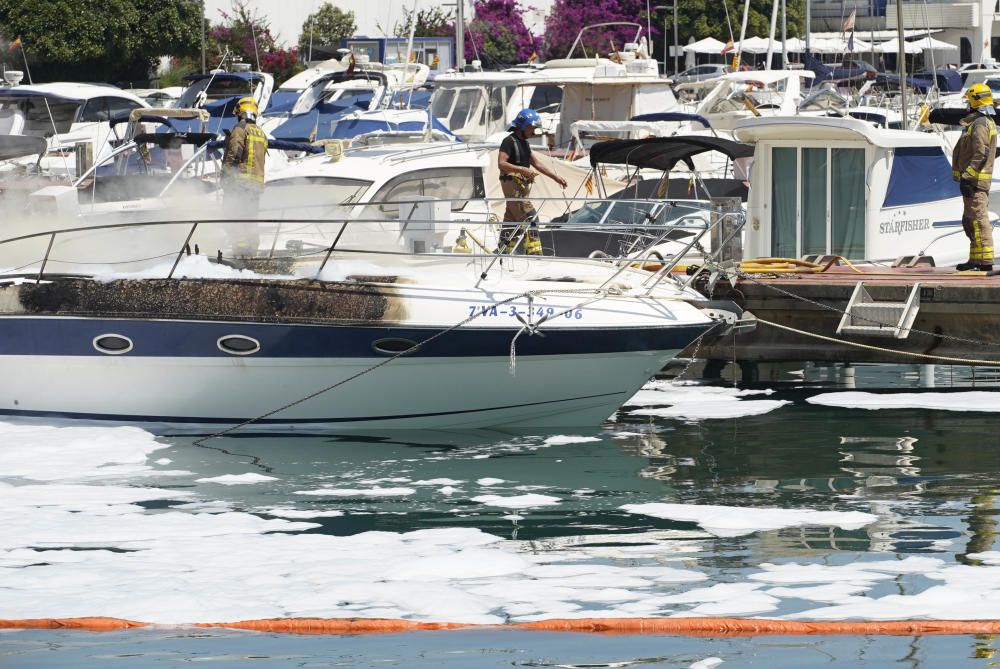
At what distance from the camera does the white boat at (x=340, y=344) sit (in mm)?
9945

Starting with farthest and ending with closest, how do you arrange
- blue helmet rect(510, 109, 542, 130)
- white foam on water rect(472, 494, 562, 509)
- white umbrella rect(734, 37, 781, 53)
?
white umbrella rect(734, 37, 781, 53), blue helmet rect(510, 109, 542, 130), white foam on water rect(472, 494, 562, 509)

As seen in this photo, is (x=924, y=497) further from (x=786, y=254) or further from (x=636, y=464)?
(x=786, y=254)

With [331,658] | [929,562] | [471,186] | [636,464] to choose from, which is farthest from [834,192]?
[331,658]

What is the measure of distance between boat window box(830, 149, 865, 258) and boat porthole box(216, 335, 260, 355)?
6409 mm

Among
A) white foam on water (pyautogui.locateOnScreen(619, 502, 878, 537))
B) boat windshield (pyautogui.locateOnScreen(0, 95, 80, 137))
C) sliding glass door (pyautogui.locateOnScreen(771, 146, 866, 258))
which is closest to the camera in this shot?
white foam on water (pyautogui.locateOnScreen(619, 502, 878, 537))

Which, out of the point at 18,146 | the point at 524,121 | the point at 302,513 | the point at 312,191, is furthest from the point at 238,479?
the point at 18,146

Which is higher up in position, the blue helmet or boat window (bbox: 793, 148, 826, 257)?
the blue helmet

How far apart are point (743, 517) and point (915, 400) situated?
4.24 m

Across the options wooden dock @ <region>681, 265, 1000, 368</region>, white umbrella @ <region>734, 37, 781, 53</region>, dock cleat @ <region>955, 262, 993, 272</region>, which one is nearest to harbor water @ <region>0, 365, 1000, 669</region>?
wooden dock @ <region>681, 265, 1000, 368</region>

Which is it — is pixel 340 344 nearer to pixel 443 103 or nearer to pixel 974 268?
pixel 974 268

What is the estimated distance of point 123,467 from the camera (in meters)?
9.67

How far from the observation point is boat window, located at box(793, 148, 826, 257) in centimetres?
1391

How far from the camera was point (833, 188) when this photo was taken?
548 inches

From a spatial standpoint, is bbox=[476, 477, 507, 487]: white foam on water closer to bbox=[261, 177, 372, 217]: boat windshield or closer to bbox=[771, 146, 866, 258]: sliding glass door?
bbox=[261, 177, 372, 217]: boat windshield
